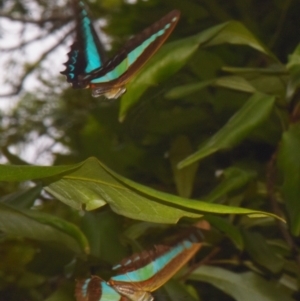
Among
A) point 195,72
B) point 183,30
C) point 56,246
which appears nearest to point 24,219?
point 56,246

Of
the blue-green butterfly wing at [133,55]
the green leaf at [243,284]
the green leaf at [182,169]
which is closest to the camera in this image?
the blue-green butterfly wing at [133,55]

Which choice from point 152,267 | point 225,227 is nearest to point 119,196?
point 152,267

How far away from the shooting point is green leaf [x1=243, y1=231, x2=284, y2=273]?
0.64 metres

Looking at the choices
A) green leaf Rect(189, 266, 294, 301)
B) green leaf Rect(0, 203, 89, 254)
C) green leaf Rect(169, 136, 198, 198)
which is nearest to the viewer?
green leaf Rect(0, 203, 89, 254)

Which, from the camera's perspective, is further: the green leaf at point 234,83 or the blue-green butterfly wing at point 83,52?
the green leaf at point 234,83

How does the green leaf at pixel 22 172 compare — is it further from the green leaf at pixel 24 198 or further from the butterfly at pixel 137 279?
the green leaf at pixel 24 198

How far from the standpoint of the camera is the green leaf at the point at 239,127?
0.59m

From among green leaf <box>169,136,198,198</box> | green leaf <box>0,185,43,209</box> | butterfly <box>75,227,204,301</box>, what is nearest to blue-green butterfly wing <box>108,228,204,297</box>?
butterfly <box>75,227,204,301</box>

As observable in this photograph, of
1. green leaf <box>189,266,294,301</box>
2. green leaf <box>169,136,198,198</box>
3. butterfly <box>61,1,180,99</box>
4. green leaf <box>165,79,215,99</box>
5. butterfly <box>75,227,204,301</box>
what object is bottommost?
green leaf <box>189,266,294,301</box>

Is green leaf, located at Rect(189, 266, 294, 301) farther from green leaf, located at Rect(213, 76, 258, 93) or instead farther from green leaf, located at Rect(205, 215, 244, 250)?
green leaf, located at Rect(213, 76, 258, 93)

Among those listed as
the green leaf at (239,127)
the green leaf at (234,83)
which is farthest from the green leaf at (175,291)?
the green leaf at (234,83)

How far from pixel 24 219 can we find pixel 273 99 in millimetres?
291

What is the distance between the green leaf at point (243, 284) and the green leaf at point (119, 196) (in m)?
0.25

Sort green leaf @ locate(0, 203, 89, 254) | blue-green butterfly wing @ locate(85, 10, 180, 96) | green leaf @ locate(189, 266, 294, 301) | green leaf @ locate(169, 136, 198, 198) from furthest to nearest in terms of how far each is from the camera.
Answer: green leaf @ locate(169, 136, 198, 198) < green leaf @ locate(189, 266, 294, 301) < green leaf @ locate(0, 203, 89, 254) < blue-green butterfly wing @ locate(85, 10, 180, 96)
